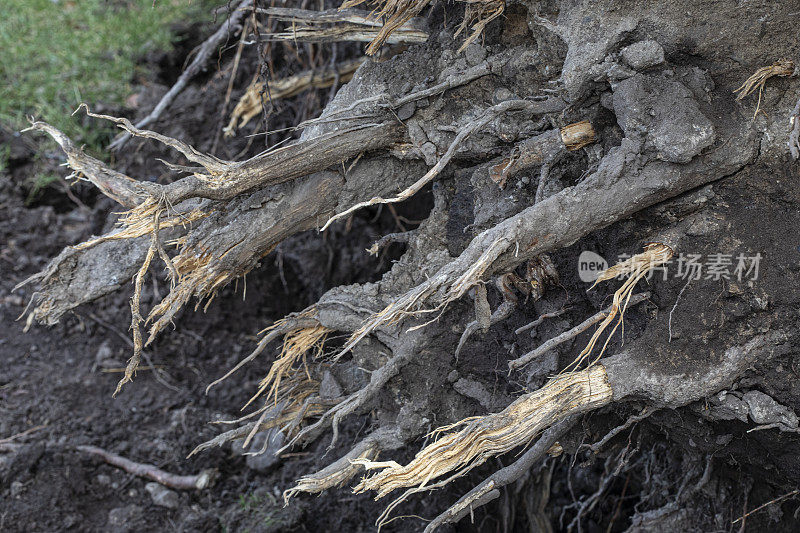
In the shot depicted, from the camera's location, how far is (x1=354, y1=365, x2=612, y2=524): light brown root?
155 cm

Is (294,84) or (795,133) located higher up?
(294,84)

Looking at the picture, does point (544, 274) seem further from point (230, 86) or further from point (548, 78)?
point (230, 86)

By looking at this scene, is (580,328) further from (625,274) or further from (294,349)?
(294,349)

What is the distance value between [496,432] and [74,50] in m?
2.94

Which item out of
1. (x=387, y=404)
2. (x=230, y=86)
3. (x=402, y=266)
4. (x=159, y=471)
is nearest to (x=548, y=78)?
(x=402, y=266)

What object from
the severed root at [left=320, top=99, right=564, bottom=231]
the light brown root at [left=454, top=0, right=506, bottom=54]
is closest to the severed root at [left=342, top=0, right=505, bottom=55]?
the light brown root at [left=454, top=0, right=506, bottom=54]

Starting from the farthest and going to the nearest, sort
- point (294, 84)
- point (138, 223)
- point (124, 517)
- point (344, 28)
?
point (294, 84) → point (124, 517) → point (344, 28) → point (138, 223)

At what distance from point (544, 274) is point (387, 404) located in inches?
25.1

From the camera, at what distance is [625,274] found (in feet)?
5.71

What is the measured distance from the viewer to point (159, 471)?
2709mm

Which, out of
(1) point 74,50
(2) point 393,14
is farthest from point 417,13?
(1) point 74,50

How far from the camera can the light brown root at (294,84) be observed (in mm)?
2832

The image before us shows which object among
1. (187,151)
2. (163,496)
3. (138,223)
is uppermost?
(187,151)

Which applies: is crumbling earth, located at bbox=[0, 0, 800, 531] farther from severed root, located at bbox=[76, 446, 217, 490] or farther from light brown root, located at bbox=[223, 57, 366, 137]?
light brown root, located at bbox=[223, 57, 366, 137]
